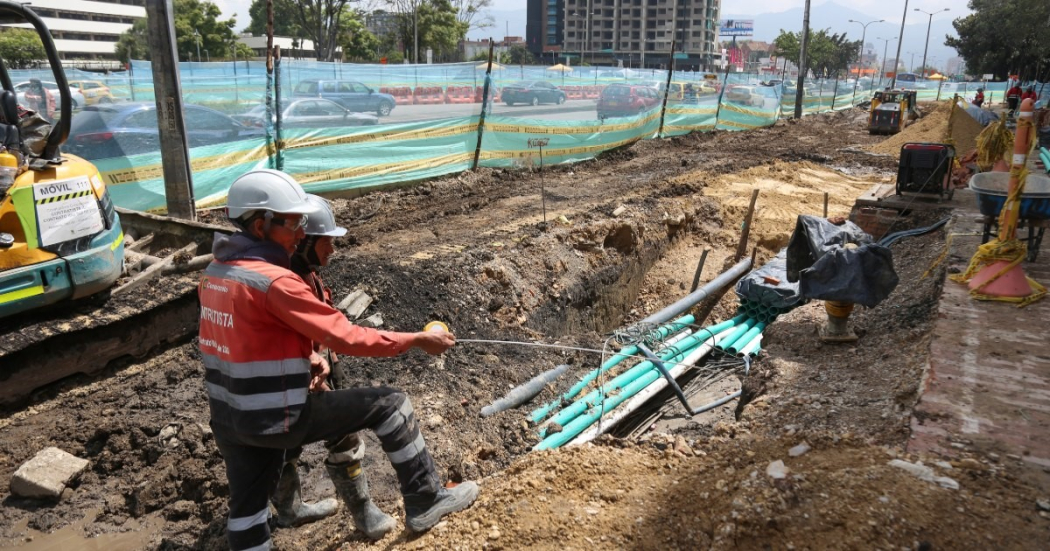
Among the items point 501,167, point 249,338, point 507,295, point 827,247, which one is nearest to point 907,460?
point 249,338

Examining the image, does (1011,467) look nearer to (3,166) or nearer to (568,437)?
(568,437)

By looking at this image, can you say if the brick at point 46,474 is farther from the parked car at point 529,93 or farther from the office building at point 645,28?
the office building at point 645,28

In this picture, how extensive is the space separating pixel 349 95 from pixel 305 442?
9642mm

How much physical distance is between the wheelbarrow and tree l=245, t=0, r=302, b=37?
38.6 m

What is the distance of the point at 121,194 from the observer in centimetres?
873

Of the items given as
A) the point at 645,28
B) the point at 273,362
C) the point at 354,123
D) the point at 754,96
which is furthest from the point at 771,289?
the point at 645,28

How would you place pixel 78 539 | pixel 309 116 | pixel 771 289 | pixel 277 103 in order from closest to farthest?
pixel 78 539 < pixel 771 289 < pixel 277 103 < pixel 309 116

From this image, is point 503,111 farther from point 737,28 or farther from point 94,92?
point 737,28

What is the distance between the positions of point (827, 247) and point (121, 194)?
26.6 feet

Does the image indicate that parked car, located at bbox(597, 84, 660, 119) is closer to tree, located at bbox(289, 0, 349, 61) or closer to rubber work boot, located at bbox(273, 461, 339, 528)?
rubber work boot, located at bbox(273, 461, 339, 528)

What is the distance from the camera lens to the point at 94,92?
384 inches

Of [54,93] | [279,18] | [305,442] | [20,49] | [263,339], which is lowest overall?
[305,442]

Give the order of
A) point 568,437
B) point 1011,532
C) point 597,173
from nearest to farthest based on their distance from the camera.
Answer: point 1011,532 → point 568,437 → point 597,173

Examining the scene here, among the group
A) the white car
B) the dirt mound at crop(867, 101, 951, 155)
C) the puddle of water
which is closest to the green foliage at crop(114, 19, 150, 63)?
the white car
